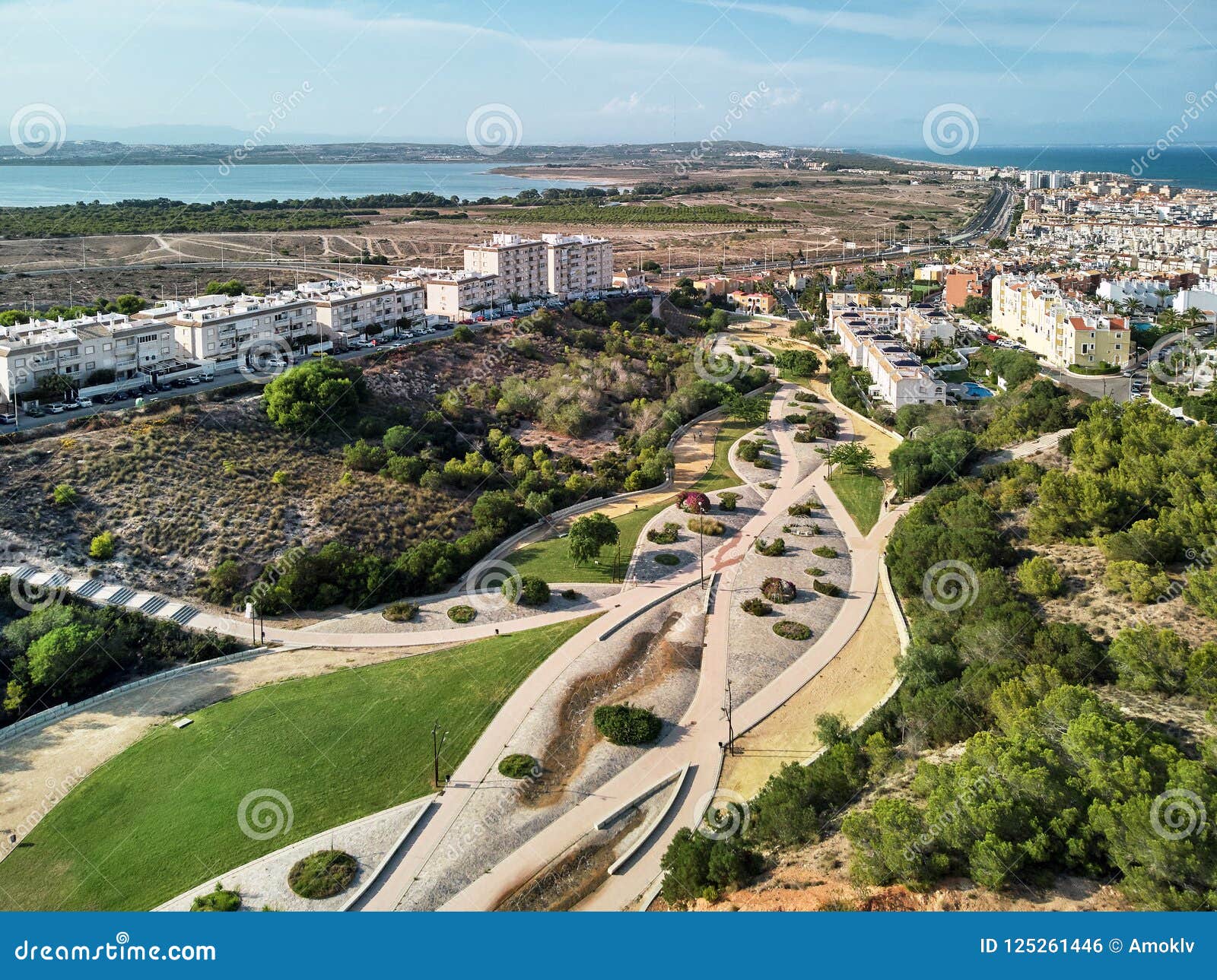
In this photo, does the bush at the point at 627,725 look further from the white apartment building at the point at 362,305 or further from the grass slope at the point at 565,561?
the white apartment building at the point at 362,305

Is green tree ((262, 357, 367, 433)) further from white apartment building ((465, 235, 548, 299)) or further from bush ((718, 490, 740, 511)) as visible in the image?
white apartment building ((465, 235, 548, 299))

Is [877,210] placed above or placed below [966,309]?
above

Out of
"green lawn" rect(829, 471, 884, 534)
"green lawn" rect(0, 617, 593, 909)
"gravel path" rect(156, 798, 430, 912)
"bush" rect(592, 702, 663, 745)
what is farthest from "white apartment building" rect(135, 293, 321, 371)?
"gravel path" rect(156, 798, 430, 912)

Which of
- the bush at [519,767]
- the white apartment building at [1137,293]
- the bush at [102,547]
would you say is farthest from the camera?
the white apartment building at [1137,293]

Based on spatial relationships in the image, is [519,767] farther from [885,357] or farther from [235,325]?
[885,357]

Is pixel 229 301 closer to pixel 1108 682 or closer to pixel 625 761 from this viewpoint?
pixel 625 761

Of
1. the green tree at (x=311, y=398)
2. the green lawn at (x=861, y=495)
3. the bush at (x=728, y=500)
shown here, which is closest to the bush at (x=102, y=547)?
the green tree at (x=311, y=398)

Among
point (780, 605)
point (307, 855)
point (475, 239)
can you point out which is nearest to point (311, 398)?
point (780, 605)

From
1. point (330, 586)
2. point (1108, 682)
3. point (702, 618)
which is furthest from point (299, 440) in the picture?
point (1108, 682)
